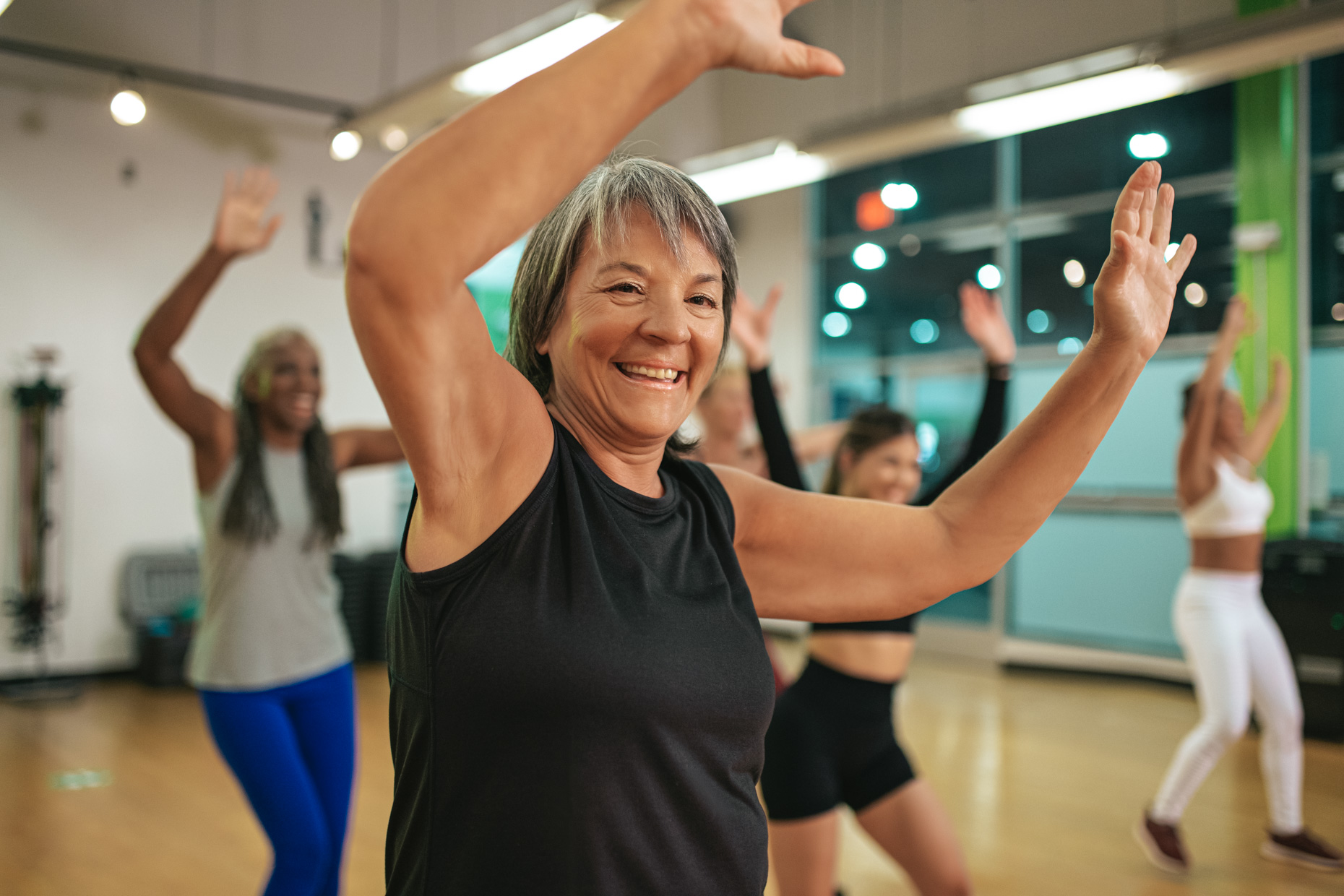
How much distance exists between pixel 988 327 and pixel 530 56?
3.15 m

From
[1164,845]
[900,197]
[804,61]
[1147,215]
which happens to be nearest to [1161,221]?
[1147,215]

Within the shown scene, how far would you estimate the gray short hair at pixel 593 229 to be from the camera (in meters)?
1.01

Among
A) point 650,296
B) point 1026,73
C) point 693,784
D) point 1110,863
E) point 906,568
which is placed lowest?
point 1110,863

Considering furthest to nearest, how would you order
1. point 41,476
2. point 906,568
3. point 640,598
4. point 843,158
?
point 41,476, point 843,158, point 906,568, point 640,598

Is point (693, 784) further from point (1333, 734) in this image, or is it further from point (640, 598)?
point (1333, 734)

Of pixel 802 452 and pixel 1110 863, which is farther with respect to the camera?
pixel 802 452

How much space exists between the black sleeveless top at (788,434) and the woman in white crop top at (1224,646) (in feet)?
5.35

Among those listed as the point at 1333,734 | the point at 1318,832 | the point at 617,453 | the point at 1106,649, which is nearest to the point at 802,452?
the point at 1318,832

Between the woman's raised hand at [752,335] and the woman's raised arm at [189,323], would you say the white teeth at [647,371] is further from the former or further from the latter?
the woman's raised arm at [189,323]

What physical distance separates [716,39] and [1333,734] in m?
5.92

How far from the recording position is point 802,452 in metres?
3.85

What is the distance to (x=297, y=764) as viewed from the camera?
7.77 ft

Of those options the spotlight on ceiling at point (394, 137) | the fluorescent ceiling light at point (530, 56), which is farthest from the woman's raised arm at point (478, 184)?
the spotlight on ceiling at point (394, 137)

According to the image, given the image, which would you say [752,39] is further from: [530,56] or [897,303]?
[897,303]
